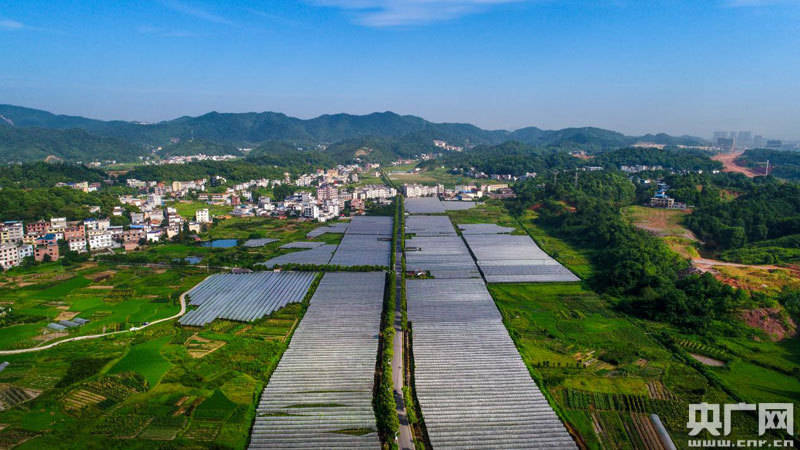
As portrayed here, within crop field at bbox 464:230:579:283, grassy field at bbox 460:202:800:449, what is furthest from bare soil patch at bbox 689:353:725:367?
crop field at bbox 464:230:579:283

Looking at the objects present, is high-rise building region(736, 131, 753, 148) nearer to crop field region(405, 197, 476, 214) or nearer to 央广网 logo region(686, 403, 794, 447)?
crop field region(405, 197, 476, 214)

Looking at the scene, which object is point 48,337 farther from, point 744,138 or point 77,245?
point 744,138

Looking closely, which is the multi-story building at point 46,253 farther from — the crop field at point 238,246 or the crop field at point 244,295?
the crop field at point 244,295

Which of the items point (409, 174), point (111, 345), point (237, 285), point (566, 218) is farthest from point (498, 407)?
point (409, 174)

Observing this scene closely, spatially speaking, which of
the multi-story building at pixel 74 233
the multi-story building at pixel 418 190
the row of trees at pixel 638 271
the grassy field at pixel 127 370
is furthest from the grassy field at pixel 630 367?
the multi-story building at pixel 418 190

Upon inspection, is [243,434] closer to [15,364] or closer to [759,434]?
[15,364]

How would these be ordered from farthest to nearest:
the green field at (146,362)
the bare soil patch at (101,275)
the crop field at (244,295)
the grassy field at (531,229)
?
the grassy field at (531,229) < the bare soil patch at (101,275) < the crop field at (244,295) < the green field at (146,362)
